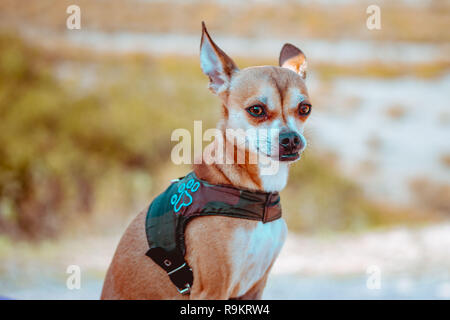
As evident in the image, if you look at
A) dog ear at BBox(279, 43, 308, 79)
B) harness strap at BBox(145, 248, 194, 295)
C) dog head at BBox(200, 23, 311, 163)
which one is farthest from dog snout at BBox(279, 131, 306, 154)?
harness strap at BBox(145, 248, 194, 295)

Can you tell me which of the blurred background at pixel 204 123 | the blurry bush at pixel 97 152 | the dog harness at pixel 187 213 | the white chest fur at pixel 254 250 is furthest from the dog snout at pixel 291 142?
the blurry bush at pixel 97 152

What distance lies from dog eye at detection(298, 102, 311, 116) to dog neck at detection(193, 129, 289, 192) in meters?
0.31

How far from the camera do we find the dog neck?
2738 millimetres

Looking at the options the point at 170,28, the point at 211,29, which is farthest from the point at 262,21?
the point at 170,28

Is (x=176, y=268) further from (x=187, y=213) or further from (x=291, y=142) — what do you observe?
(x=291, y=142)

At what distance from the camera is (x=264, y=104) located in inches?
105

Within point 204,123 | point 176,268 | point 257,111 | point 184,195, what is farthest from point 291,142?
point 204,123

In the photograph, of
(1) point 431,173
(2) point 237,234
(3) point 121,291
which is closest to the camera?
(2) point 237,234

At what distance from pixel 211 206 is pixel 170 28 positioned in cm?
939

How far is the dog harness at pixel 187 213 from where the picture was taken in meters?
2.63

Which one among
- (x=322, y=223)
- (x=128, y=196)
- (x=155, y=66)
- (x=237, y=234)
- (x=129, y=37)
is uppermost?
(x=129, y=37)

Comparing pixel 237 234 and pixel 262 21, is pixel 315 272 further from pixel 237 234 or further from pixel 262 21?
pixel 262 21

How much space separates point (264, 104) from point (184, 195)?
677 mm

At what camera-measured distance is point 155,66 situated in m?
11.2
